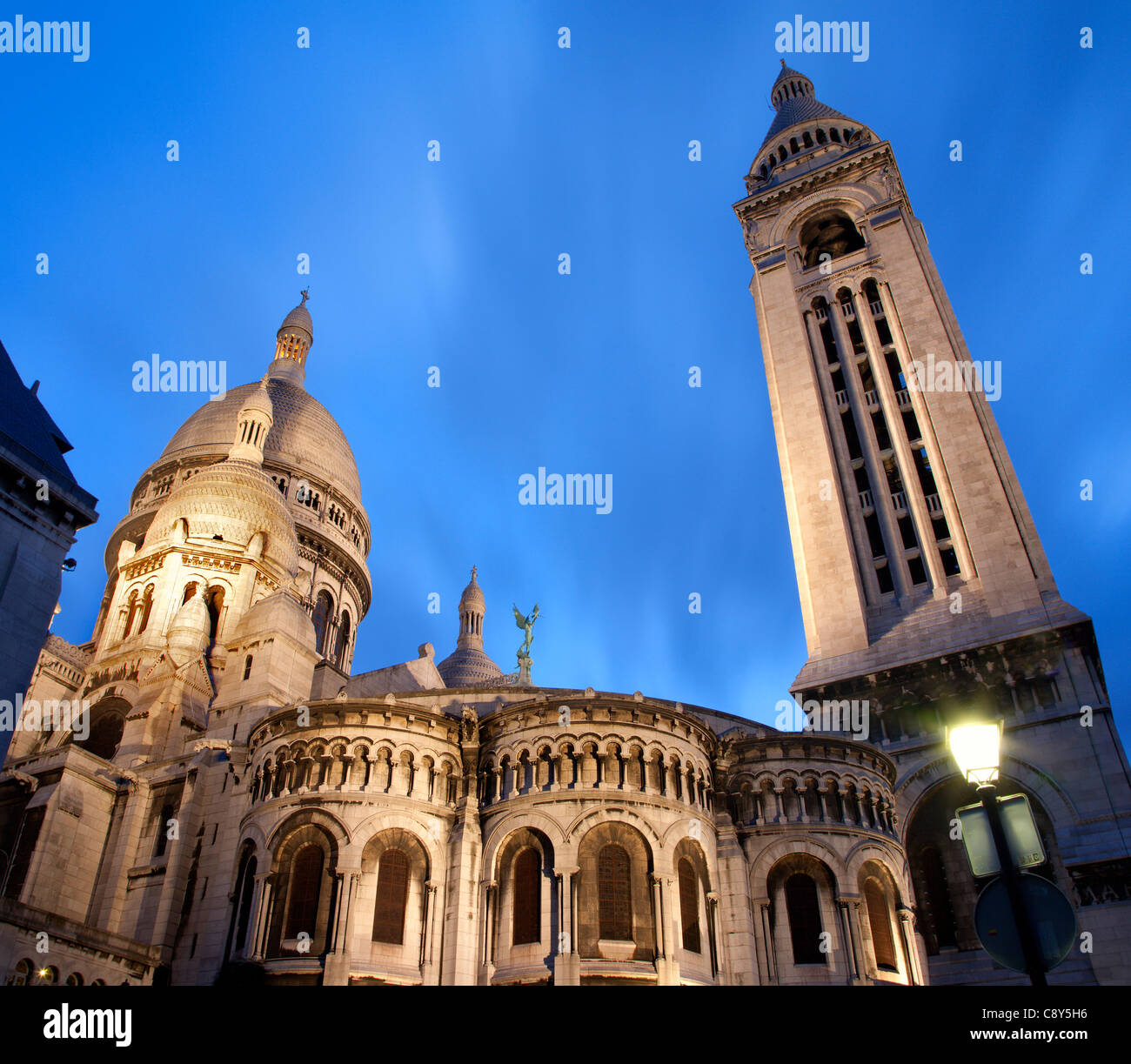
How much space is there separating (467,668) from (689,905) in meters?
41.8

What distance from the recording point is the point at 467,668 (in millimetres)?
69312

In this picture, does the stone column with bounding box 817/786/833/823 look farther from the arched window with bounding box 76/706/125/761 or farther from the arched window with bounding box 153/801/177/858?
the arched window with bounding box 76/706/125/761

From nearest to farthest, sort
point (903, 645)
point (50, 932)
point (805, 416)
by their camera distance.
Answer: point (50, 932) < point (903, 645) < point (805, 416)

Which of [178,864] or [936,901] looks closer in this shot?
[178,864]

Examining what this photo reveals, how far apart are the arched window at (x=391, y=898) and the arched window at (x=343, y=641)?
35.1 metres

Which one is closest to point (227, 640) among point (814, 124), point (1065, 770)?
Result: point (1065, 770)

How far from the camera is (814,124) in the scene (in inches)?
2643

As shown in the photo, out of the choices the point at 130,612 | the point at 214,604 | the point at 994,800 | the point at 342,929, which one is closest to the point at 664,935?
the point at 342,929

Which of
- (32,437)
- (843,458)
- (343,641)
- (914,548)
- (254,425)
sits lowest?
(32,437)

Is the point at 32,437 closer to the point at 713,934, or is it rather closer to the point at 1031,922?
the point at 713,934

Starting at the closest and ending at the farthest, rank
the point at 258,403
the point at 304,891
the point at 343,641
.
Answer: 1. the point at 304,891
2. the point at 258,403
3. the point at 343,641
